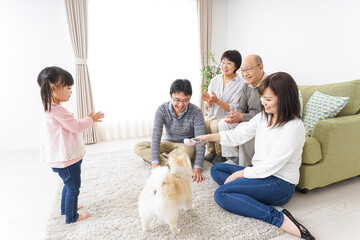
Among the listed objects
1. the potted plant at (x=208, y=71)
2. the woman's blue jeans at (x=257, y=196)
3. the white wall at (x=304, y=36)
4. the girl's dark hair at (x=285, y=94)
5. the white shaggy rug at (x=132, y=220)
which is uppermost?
the white wall at (x=304, y=36)

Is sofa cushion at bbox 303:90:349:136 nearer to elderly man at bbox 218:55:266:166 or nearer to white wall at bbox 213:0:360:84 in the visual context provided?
elderly man at bbox 218:55:266:166

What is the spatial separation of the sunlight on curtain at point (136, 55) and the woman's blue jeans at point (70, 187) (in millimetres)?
1970

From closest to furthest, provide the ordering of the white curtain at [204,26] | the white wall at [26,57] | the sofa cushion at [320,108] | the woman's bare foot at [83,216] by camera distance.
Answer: the woman's bare foot at [83,216] < the sofa cushion at [320,108] < the white wall at [26,57] < the white curtain at [204,26]

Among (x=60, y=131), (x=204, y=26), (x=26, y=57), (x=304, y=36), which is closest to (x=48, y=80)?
(x=60, y=131)

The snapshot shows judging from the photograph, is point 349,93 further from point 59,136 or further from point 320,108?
point 59,136

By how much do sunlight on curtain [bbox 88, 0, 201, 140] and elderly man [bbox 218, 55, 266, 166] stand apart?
5.31ft

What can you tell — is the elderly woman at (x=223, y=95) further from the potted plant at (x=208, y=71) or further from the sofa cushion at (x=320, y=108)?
the potted plant at (x=208, y=71)

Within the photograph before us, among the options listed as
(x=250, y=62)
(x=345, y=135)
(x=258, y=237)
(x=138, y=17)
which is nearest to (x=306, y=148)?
(x=345, y=135)

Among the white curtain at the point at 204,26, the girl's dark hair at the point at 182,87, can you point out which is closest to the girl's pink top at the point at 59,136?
the girl's dark hair at the point at 182,87

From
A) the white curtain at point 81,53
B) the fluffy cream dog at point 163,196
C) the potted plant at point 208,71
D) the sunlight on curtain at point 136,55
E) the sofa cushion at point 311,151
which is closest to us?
the fluffy cream dog at point 163,196

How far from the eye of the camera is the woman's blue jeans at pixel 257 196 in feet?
4.19

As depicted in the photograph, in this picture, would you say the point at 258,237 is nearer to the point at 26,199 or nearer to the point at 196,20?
the point at 26,199

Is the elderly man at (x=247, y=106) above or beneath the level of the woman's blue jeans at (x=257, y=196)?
above

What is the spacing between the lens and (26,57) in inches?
109
